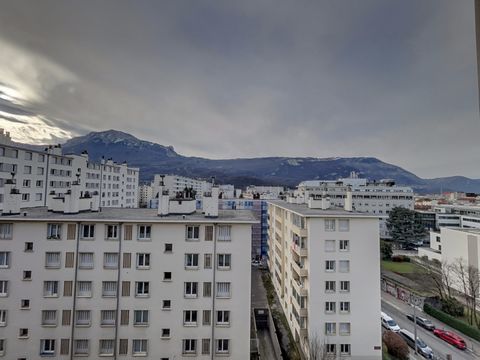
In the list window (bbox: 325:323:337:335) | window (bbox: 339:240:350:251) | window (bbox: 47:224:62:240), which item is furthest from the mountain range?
window (bbox: 47:224:62:240)

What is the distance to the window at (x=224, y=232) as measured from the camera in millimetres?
8367

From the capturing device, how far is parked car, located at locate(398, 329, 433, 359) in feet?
36.3

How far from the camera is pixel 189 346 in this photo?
7.80 metres

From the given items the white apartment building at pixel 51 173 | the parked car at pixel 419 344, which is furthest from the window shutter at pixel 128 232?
the parked car at pixel 419 344

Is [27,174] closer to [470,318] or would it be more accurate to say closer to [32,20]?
[32,20]

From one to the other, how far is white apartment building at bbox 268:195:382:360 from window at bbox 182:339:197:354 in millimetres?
4678

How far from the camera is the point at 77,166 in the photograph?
933 inches

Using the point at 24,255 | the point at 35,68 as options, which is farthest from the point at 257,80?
the point at 24,255

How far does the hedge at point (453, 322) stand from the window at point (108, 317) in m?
16.1

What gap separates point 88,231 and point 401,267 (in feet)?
79.0

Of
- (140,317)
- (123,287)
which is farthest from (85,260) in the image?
(140,317)

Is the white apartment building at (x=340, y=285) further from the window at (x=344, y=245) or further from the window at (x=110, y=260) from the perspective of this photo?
the window at (x=110, y=260)

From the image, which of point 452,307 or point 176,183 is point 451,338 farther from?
A: point 176,183

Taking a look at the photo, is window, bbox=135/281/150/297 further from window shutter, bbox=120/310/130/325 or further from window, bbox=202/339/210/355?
window, bbox=202/339/210/355
